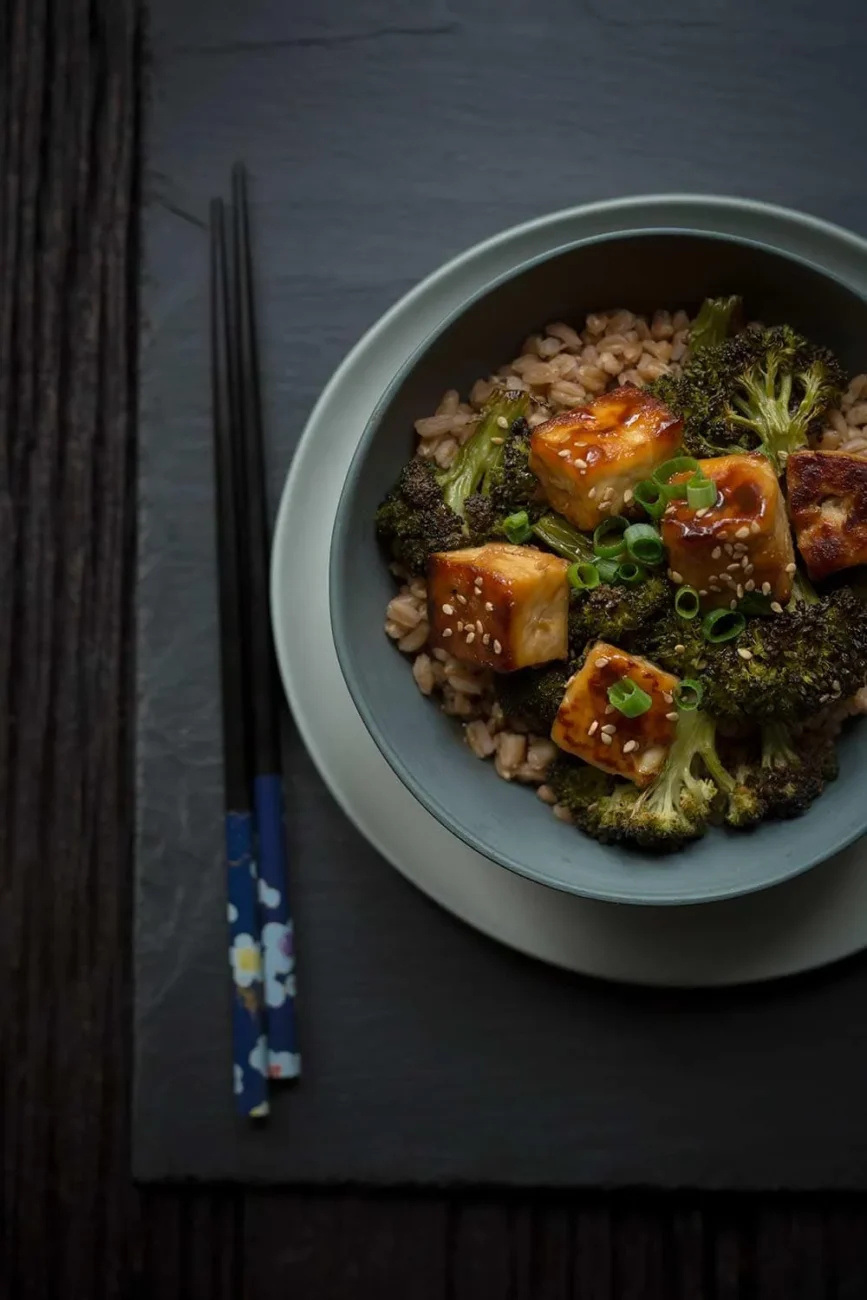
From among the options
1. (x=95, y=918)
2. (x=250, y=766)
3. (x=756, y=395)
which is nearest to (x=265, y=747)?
(x=250, y=766)

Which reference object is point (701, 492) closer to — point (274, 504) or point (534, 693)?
point (534, 693)

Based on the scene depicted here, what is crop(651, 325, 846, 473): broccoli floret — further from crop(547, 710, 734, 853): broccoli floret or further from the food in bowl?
crop(547, 710, 734, 853): broccoli floret

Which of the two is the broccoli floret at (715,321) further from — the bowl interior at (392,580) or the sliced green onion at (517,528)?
the sliced green onion at (517,528)

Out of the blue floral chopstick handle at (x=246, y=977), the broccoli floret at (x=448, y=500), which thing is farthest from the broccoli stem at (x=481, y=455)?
the blue floral chopstick handle at (x=246, y=977)

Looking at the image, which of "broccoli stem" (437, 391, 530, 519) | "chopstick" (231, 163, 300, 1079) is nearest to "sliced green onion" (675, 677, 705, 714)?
"broccoli stem" (437, 391, 530, 519)

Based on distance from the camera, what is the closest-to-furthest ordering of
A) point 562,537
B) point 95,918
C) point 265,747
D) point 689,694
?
point 689,694, point 562,537, point 265,747, point 95,918

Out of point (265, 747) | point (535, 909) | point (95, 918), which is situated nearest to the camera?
point (535, 909)

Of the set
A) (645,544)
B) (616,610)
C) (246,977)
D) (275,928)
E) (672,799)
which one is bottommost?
(246,977)

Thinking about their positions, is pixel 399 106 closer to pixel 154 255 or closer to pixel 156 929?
pixel 154 255
